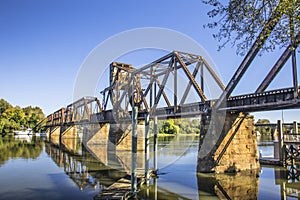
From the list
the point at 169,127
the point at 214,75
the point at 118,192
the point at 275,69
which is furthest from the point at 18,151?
the point at 169,127

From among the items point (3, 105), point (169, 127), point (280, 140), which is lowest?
point (280, 140)

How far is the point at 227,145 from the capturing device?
20.5 meters

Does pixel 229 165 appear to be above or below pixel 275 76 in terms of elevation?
below

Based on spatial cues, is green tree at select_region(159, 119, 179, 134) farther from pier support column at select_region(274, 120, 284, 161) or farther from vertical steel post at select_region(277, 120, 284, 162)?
vertical steel post at select_region(277, 120, 284, 162)

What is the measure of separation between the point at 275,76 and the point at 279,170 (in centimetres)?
920

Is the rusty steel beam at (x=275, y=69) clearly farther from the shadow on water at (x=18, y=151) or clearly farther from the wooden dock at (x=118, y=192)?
the shadow on water at (x=18, y=151)

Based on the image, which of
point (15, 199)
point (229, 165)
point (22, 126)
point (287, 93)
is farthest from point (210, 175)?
point (22, 126)

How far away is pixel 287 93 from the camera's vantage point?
55.4 feet

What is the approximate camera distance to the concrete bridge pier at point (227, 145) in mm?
20156

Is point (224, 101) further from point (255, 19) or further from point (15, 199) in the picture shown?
point (15, 199)

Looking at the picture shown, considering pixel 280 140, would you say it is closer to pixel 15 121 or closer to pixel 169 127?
pixel 169 127

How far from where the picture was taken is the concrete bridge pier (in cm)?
2016

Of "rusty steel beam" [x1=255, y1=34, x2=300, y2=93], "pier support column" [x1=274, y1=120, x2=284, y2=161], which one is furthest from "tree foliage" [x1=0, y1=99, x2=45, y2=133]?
"rusty steel beam" [x1=255, y1=34, x2=300, y2=93]

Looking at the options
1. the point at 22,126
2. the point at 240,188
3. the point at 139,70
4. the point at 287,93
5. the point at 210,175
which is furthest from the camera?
the point at 22,126
